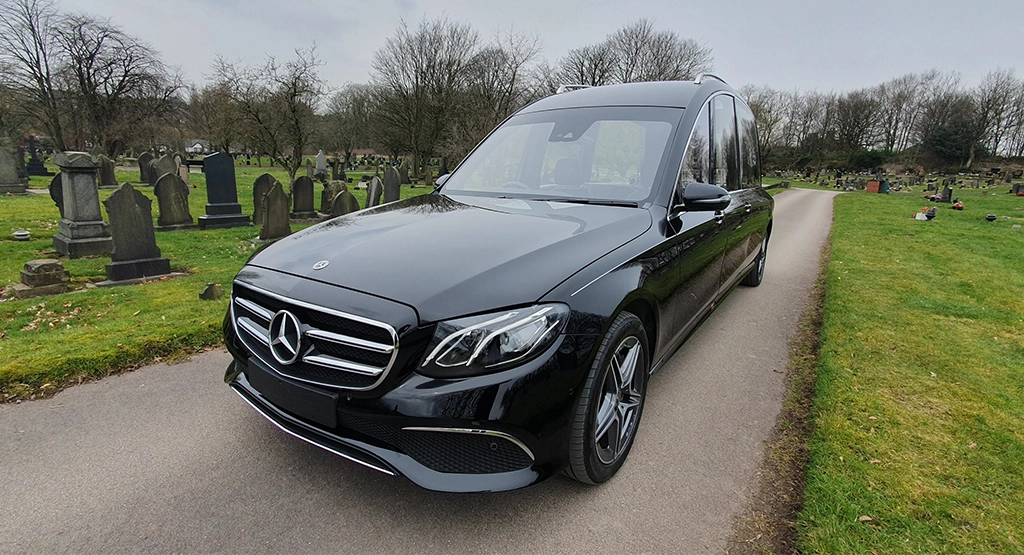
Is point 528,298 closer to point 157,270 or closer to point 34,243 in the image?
point 157,270

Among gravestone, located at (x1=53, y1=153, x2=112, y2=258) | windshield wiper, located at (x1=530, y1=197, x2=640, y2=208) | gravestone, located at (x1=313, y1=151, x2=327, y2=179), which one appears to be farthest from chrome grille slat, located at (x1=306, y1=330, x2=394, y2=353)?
gravestone, located at (x1=313, y1=151, x2=327, y2=179)

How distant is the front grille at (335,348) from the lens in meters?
1.78

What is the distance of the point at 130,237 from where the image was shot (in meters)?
6.36

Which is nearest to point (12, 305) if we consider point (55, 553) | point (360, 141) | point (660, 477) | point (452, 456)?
point (55, 553)

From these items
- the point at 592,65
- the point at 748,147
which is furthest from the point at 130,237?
the point at 592,65

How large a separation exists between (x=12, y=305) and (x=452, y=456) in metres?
5.82

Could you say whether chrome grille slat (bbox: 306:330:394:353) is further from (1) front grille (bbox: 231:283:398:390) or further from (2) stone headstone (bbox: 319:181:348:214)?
(2) stone headstone (bbox: 319:181:348:214)

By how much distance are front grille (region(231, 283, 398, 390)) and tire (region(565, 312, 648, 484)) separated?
0.81m

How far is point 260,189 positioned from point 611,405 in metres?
11.3

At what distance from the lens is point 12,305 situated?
4988 mm

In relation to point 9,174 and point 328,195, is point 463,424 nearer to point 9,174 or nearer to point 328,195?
point 328,195

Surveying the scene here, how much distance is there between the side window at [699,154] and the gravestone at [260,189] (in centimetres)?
960

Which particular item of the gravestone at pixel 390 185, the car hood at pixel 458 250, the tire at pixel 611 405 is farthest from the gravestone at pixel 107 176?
the tire at pixel 611 405

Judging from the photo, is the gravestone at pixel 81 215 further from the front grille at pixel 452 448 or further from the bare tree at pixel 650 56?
the bare tree at pixel 650 56
